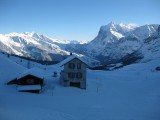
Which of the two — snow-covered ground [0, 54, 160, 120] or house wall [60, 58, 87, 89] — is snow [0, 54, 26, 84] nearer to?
snow-covered ground [0, 54, 160, 120]

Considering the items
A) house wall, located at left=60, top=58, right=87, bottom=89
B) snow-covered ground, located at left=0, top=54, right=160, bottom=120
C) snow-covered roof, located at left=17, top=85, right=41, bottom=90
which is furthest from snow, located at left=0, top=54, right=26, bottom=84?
house wall, located at left=60, top=58, right=87, bottom=89

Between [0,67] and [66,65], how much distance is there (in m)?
23.0

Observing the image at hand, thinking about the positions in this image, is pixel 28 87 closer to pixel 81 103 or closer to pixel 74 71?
pixel 74 71

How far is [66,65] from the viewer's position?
65.5 meters

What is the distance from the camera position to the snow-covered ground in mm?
36656

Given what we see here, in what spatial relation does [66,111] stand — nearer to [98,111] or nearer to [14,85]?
[98,111]

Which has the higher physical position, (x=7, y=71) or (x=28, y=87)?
(x=7, y=71)

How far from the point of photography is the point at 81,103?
47281mm

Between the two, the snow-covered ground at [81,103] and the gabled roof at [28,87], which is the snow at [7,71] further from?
the gabled roof at [28,87]

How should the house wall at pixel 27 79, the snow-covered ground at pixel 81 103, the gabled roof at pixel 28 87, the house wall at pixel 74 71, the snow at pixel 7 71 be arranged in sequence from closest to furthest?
the snow-covered ground at pixel 81 103, the gabled roof at pixel 28 87, the house wall at pixel 27 79, the house wall at pixel 74 71, the snow at pixel 7 71

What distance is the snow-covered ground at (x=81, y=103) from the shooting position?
36.7 m

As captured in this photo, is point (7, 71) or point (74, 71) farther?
point (7, 71)

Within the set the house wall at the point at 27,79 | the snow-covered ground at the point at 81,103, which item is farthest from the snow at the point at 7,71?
the house wall at the point at 27,79

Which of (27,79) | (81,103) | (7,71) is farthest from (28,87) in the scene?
(7,71)
